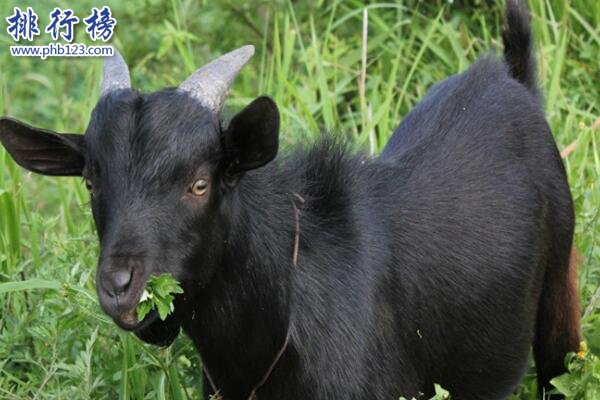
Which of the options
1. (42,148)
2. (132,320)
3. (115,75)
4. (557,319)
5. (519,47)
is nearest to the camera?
(132,320)

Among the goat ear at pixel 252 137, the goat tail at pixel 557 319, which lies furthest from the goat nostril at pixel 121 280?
the goat tail at pixel 557 319

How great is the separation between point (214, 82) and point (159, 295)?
0.81 metres

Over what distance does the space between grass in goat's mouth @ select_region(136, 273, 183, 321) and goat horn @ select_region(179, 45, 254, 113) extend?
2.09 feet

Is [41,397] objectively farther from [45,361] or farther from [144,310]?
[144,310]

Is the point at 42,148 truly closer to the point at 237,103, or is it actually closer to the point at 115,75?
the point at 115,75

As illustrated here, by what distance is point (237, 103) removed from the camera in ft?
22.6

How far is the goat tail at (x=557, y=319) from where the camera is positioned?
209 inches

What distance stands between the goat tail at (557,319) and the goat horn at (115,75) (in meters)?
1.87

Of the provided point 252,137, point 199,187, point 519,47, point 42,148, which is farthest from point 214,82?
point 519,47

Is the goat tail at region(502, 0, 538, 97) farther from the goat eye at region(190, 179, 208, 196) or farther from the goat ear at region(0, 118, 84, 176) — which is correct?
the goat ear at region(0, 118, 84, 176)

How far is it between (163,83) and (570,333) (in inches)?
148

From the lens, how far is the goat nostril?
3822 mm

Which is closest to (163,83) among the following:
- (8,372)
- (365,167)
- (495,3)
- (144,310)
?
(495,3)

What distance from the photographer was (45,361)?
214 inches
